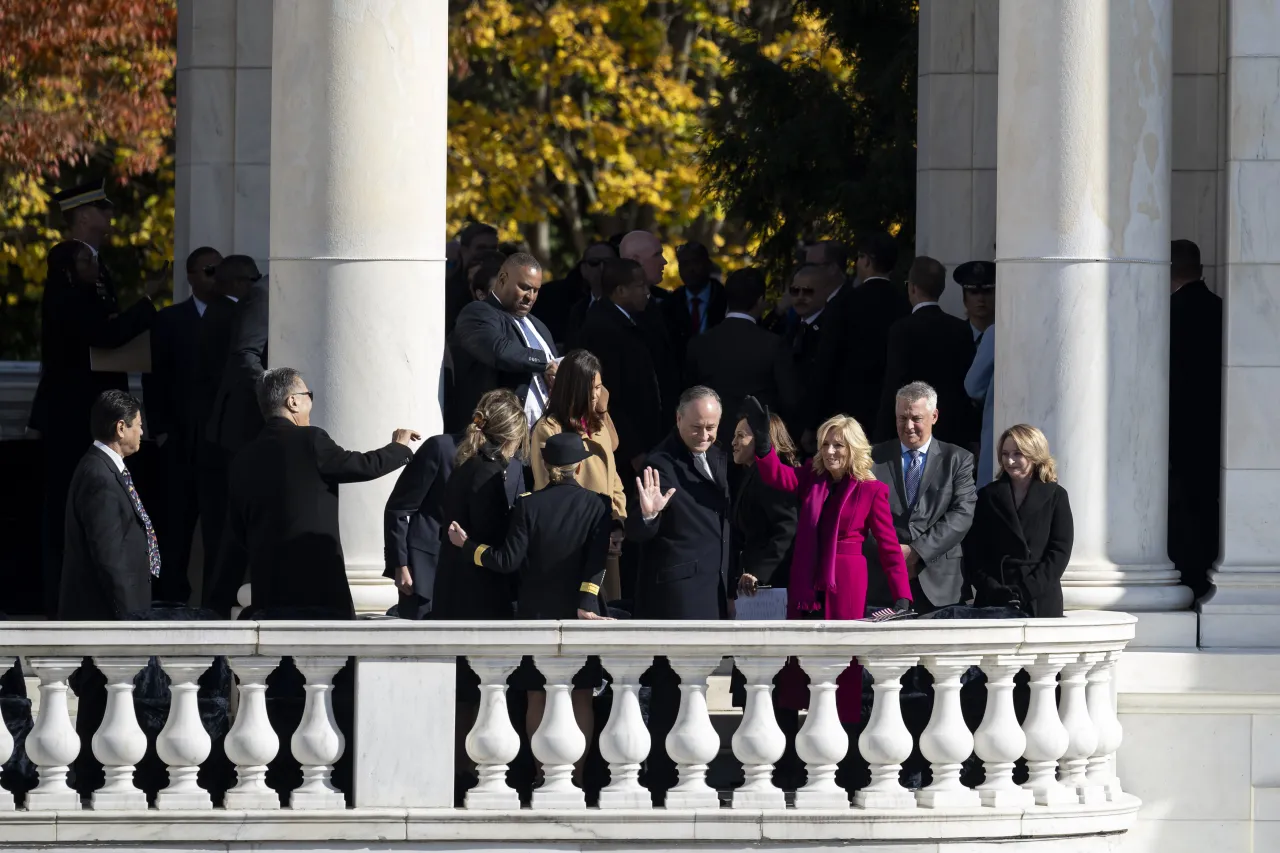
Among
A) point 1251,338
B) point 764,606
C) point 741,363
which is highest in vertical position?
point 1251,338

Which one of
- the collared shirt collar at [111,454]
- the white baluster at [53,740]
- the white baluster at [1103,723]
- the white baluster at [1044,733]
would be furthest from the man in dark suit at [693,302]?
the white baluster at [53,740]

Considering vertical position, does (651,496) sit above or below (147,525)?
above

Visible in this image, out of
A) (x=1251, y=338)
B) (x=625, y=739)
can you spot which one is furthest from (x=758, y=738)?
(x=1251, y=338)

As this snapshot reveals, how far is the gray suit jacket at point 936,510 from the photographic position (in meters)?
14.4

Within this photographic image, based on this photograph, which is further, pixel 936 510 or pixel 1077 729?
pixel 936 510

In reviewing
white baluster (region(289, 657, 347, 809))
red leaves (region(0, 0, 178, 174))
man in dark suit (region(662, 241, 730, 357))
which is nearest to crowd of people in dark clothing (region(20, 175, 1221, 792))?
white baluster (region(289, 657, 347, 809))

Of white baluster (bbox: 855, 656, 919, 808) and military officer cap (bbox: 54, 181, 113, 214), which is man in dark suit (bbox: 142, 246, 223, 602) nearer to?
military officer cap (bbox: 54, 181, 113, 214)

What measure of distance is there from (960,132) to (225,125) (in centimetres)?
649

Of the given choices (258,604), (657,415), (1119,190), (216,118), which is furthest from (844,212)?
(258,604)

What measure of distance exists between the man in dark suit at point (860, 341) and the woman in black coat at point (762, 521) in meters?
2.64

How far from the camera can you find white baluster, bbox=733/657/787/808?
40.9ft

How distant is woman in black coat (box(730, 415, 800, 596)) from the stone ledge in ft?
6.53

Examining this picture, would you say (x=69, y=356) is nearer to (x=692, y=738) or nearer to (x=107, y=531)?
(x=107, y=531)

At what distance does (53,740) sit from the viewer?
12.2m
